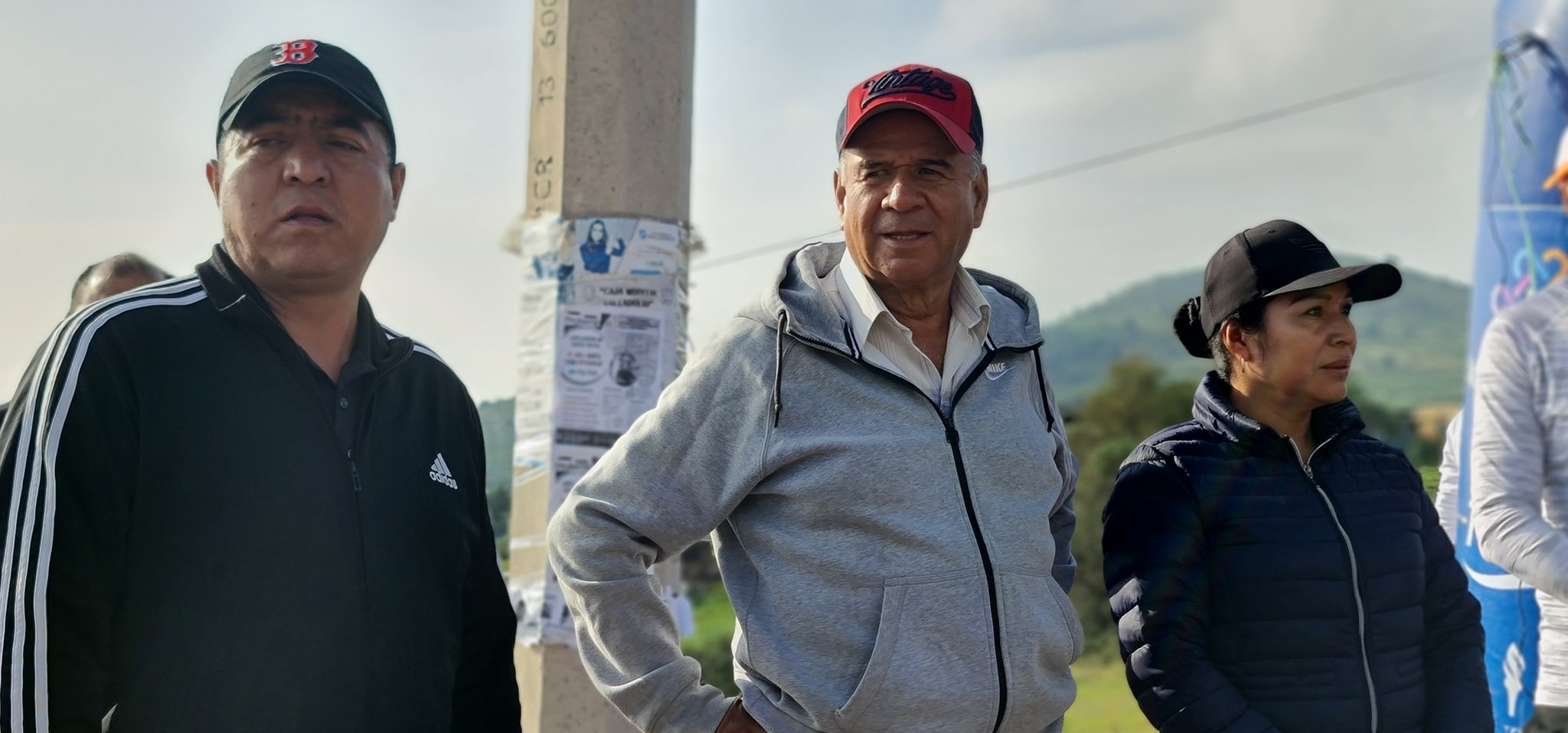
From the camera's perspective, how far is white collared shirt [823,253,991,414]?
2.35 m

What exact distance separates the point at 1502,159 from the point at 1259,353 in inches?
98.9

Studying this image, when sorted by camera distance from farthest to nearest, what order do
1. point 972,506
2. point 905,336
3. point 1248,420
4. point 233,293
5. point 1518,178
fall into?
point 1518,178 → point 1248,420 → point 905,336 → point 972,506 → point 233,293

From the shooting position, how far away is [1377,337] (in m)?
116

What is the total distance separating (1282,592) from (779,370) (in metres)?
1.13

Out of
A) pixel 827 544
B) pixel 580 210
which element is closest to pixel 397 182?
pixel 827 544

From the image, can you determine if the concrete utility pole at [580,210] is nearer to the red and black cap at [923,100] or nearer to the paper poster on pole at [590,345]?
the paper poster on pole at [590,345]

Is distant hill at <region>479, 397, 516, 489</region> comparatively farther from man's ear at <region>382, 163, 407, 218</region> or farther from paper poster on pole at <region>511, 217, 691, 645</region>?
man's ear at <region>382, 163, 407, 218</region>

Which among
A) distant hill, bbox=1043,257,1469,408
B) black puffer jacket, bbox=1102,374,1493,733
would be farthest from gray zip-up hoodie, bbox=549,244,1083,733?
distant hill, bbox=1043,257,1469,408

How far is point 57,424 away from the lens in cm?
182

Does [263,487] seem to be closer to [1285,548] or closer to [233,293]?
[233,293]

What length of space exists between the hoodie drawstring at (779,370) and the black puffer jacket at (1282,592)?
84cm

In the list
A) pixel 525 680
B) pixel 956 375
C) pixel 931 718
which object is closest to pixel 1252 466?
pixel 956 375

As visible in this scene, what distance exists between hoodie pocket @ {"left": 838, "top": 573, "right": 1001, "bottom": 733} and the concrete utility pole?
191cm

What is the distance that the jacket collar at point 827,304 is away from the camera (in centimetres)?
232
